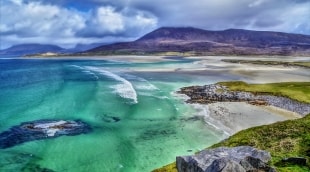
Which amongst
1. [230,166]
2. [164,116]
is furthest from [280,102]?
[230,166]

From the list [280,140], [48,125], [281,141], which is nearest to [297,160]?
[281,141]

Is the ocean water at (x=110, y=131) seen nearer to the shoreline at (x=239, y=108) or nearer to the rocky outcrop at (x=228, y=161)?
the shoreline at (x=239, y=108)

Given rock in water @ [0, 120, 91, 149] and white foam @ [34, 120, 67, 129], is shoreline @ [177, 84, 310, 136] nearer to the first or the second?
rock in water @ [0, 120, 91, 149]

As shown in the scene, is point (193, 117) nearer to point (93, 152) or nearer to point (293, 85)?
point (93, 152)

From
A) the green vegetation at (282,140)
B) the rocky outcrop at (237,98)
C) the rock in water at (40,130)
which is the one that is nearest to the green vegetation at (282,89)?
the rocky outcrop at (237,98)

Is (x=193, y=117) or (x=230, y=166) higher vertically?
(x=230, y=166)

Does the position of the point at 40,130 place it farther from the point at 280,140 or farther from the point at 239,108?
the point at 239,108
